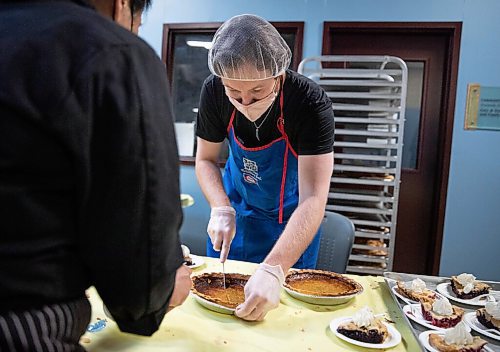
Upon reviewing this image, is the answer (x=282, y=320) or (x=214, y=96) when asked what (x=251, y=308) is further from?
(x=214, y=96)

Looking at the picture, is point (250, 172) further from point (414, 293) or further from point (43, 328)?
point (43, 328)

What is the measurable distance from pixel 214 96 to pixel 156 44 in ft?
6.39

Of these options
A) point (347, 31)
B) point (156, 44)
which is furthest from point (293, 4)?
point (156, 44)

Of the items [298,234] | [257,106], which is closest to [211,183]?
[257,106]

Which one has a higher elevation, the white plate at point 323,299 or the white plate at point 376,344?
the white plate at point 323,299

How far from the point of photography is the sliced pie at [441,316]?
1.25 m

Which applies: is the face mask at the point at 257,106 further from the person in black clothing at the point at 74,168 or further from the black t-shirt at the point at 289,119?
the person in black clothing at the point at 74,168

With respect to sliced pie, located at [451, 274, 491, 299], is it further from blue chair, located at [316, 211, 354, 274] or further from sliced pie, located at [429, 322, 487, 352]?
blue chair, located at [316, 211, 354, 274]

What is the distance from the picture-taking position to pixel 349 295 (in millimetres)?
1334

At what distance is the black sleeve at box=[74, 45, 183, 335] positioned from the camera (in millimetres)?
535

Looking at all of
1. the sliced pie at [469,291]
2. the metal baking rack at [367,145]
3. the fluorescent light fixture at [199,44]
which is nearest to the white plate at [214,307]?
the sliced pie at [469,291]

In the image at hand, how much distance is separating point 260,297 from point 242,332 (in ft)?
0.33

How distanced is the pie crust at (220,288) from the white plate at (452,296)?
2.25ft

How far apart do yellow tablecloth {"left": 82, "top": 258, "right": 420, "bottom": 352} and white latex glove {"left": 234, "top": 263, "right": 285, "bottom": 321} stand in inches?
1.2
